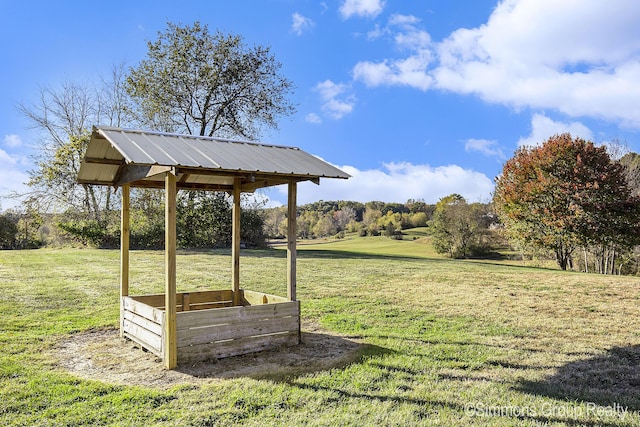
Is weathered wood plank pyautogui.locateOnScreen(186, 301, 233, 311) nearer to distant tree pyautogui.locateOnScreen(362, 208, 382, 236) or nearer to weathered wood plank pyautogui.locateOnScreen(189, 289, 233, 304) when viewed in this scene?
weathered wood plank pyautogui.locateOnScreen(189, 289, 233, 304)

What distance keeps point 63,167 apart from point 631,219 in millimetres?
24483

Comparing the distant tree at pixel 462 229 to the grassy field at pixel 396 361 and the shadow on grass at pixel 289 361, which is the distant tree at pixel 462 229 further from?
the shadow on grass at pixel 289 361

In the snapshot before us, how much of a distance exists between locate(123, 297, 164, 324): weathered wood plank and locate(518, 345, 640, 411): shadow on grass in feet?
13.5

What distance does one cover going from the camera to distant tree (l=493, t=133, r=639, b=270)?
18.7 meters

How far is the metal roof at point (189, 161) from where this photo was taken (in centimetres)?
555

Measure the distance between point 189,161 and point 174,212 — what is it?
61 centimetres

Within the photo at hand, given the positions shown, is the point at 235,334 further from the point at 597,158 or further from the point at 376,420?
the point at 597,158

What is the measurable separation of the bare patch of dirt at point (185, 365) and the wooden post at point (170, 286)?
0.16 metres

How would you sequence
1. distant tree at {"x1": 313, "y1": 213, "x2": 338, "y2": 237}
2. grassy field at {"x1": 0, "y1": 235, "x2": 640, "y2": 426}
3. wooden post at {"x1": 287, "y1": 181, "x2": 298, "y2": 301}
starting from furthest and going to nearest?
distant tree at {"x1": 313, "y1": 213, "x2": 338, "y2": 237}
wooden post at {"x1": 287, "y1": 181, "x2": 298, "y2": 301}
grassy field at {"x1": 0, "y1": 235, "x2": 640, "y2": 426}

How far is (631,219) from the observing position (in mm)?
18531

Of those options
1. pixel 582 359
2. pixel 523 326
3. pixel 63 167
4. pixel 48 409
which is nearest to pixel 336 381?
pixel 48 409

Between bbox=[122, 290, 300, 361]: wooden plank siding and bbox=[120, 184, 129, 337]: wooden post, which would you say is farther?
bbox=[120, 184, 129, 337]: wooden post

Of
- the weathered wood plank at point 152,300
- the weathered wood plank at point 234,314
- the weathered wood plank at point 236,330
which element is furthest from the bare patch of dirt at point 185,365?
the weathered wood plank at point 152,300

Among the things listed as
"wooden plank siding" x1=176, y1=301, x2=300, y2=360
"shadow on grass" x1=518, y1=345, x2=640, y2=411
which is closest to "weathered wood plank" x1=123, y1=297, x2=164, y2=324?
"wooden plank siding" x1=176, y1=301, x2=300, y2=360
